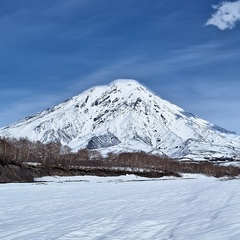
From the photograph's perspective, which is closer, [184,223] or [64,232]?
[64,232]

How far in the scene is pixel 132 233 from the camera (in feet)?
45.1

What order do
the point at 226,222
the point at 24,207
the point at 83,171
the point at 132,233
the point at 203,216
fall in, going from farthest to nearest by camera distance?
the point at 83,171 → the point at 24,207 → the point at 203,216 → the point at 226,222 → the point at 132,233

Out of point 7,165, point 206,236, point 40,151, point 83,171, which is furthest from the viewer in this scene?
point 40,151

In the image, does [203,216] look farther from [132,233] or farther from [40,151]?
[40,151]

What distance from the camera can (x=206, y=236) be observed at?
12.7m

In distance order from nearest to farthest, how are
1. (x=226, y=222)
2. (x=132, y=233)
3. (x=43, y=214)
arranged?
(x=132, y=233) < (x=226, y=222) < (x=43, y=214)

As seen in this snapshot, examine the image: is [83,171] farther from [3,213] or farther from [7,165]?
[3,213]

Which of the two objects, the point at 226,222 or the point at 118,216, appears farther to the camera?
the point at 118,216

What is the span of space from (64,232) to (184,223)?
16.2 ft

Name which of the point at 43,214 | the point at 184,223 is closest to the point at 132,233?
the point at 184,223

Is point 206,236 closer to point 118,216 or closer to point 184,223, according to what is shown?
point 184,223

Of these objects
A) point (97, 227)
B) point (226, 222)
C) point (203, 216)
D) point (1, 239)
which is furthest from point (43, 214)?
point (226, 222)

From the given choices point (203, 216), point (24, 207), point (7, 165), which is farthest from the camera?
point (7, 165)

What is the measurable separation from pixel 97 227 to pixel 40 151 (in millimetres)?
151864
